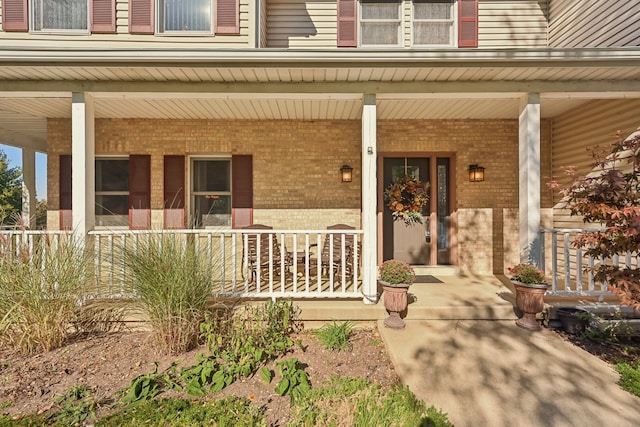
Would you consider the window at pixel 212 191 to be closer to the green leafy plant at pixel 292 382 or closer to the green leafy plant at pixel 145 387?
the green leafy plant at pixel 145 387

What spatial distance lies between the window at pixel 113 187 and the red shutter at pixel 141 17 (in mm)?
2372

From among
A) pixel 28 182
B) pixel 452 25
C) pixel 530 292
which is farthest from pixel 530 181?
pixel 28 182

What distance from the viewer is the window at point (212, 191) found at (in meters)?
6.27

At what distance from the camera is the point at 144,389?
262cm

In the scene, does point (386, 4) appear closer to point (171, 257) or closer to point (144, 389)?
point (171, 257)

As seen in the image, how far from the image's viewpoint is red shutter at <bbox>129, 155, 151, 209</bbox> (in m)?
6.02

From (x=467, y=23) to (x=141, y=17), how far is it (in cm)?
617

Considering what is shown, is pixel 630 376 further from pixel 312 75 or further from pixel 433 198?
pixel 312 75

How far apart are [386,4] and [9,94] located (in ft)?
21.2

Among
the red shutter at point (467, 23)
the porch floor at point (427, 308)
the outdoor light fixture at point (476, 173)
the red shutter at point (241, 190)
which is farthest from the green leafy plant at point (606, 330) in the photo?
the red shutter at point (467, 23)

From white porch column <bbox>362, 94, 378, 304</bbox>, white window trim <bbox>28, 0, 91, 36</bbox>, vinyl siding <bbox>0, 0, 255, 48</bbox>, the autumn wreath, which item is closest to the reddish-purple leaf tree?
white porch column <bbox>362, 94, 378, 304</bbox>

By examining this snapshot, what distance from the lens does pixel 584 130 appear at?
5.16 m

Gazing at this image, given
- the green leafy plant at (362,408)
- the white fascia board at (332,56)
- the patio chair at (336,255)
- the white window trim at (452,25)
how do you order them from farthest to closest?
the white window trim at (452,25) < the patio chair at (336,255) < the white fascia board at (332,56) < the green leafy plant at (362,408)

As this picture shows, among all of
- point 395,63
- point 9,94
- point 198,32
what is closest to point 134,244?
point 9,94
